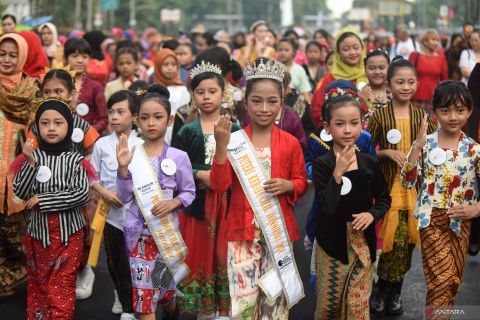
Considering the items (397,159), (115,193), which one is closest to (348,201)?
(397,159)

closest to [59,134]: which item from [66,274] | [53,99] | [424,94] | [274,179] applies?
[53,99]

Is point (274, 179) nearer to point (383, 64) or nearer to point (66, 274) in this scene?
point (66, 274)

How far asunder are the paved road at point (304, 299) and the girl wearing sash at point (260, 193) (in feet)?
3.66

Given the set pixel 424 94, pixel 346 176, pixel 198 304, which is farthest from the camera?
pixel 424 94

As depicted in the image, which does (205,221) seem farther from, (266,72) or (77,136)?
(266,72)

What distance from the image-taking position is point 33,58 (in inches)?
277

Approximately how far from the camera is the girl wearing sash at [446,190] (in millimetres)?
5215

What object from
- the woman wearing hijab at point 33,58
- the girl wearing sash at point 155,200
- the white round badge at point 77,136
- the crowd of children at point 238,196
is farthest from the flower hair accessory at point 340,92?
the woman wearing hijab at point 33,58

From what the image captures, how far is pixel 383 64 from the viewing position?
22.0 ft

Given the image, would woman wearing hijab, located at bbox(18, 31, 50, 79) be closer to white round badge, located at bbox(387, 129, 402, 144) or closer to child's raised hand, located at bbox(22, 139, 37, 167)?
child's raised hand, located at bbox(22, 139, 37, 167)

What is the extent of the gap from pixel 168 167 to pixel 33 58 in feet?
7.38

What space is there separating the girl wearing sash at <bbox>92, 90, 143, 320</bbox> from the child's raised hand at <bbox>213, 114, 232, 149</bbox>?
1.13 m

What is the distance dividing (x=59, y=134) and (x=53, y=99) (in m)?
0.27

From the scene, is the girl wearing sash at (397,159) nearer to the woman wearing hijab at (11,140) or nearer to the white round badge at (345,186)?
the white round badge at (345,186)
